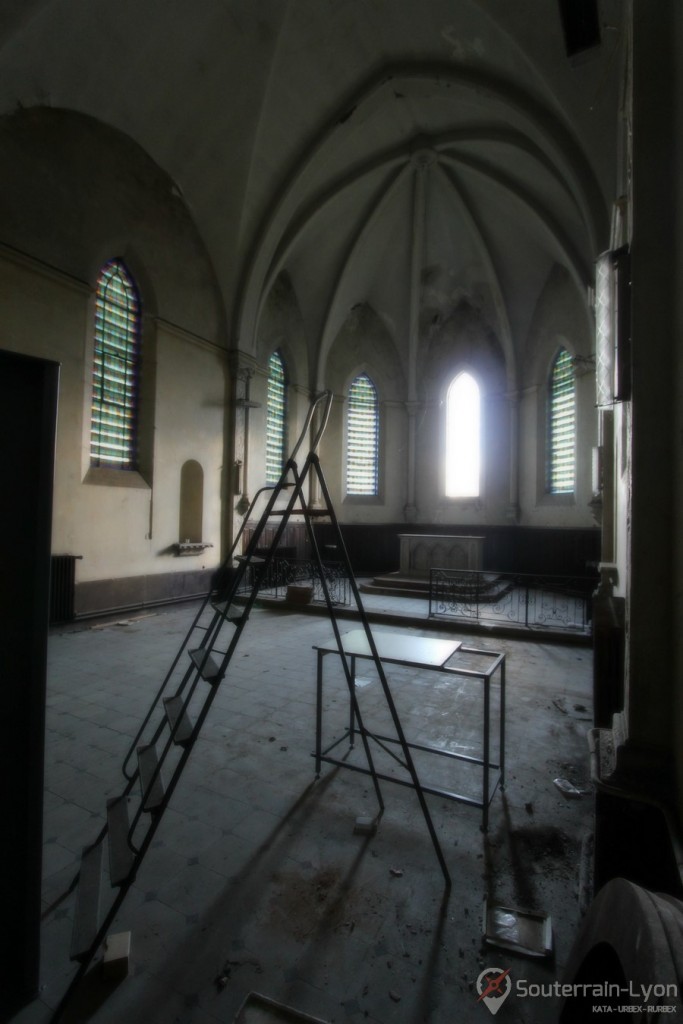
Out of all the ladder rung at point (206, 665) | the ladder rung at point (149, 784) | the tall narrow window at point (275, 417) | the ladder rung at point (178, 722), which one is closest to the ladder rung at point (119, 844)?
the ladder rung at point (149, 784)

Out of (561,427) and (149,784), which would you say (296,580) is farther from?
(149,784)

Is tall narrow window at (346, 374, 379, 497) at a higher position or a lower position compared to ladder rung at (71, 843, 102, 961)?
higher

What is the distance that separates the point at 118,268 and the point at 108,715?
8192mm

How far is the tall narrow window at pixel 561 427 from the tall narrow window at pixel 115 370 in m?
10.6

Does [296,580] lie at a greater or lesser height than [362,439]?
lesser

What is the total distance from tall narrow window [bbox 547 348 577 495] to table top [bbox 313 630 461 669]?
431 inches

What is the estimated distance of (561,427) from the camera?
12867mm

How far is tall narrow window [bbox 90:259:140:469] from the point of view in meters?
8.65

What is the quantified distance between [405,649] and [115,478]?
24.2 ft

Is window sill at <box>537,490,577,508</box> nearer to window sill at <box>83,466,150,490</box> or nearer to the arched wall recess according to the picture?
the arched wall recess

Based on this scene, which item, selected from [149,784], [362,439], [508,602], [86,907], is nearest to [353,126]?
[362,439]

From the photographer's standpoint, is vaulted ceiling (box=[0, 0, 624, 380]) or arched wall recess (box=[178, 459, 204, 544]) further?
arched wall recess (box=[178, 459, 204, 544])

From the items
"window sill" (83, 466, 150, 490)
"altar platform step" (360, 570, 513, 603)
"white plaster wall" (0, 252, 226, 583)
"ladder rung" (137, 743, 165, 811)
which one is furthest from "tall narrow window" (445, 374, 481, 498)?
"ladder rung" (137, 743, 165, 811)

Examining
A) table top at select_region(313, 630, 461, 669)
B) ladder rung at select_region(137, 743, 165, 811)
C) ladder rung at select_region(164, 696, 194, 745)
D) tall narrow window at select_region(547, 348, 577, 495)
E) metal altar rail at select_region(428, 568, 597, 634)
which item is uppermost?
tall narrow window at select_region(547, 348, 577, 495)
